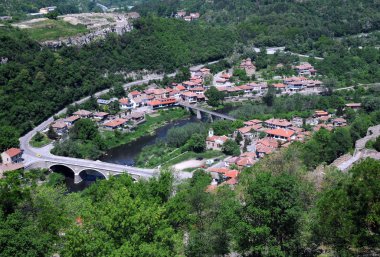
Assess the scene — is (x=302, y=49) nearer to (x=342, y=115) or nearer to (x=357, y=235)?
(x=342, y=115)

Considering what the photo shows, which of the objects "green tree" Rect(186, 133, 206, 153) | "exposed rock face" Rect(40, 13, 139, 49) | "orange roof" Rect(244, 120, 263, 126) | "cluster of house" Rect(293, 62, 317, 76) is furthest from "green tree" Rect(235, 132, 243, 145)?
"exposed rock face" Rect(40, 13, 139, 49)

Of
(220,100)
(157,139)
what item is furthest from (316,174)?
(220,100)

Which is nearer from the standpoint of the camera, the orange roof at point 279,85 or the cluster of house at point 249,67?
the orange roof at point 279,85

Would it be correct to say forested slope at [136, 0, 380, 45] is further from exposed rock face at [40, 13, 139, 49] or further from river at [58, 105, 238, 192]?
river at [58, 105, 238, 192]

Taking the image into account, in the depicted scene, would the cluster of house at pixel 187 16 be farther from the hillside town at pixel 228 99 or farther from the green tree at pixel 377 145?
the green tree at pixel 377 145

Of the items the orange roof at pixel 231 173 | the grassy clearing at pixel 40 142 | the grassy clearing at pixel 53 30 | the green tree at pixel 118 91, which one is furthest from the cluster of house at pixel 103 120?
the orange roof at pixel 231 173

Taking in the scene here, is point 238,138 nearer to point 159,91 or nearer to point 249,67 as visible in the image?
point 159,91
